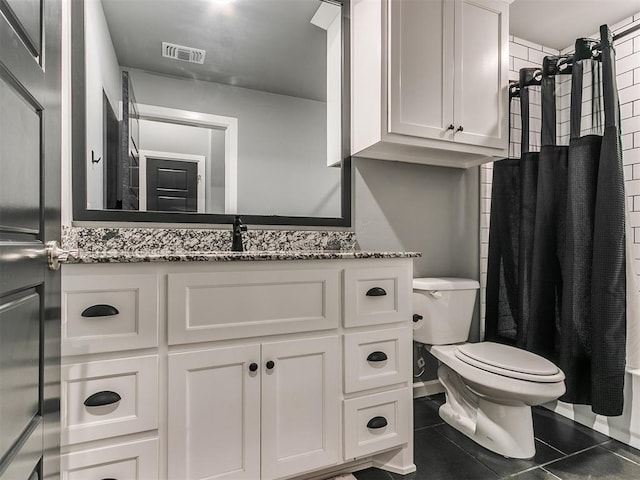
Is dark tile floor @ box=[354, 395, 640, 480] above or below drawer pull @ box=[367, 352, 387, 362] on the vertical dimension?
below

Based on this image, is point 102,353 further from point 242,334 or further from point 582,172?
point 582,172

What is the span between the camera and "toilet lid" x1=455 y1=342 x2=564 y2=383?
154 centimetres

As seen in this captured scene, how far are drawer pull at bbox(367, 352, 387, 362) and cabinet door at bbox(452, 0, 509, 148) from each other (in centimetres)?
118

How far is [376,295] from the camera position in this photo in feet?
4.83

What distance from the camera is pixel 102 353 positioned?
3.53 feet

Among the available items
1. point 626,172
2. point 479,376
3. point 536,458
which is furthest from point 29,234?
point 626,172

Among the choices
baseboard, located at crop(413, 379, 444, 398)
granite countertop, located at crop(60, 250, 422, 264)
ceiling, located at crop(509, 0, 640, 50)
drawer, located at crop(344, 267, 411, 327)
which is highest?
ceiling, located at crop(509, 0, 640, 50)

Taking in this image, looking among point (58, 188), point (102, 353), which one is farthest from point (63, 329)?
point (58, 188)

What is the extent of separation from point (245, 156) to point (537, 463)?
1959 millimetres

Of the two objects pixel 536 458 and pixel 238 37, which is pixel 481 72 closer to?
pixel 238 37

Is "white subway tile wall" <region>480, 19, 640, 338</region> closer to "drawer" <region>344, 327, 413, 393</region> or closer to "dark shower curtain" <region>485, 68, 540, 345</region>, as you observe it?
"dark shower curtain" <region>485, 68, 540, 345</region>

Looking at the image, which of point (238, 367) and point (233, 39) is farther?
point (233, 39)

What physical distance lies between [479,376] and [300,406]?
0.85m

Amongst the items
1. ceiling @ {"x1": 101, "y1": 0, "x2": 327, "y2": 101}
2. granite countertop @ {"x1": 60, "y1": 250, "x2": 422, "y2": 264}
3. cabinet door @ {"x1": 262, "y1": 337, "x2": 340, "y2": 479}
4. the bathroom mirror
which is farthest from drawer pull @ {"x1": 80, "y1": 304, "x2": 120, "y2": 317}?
ceiling @ {"x1": 101, "y1": 0, "x2": 327, "y2": 101}
